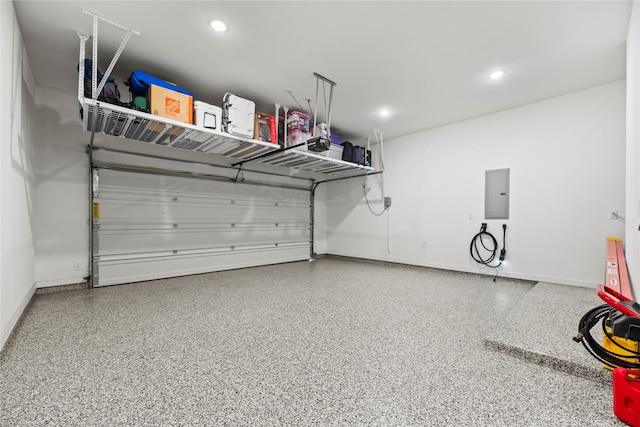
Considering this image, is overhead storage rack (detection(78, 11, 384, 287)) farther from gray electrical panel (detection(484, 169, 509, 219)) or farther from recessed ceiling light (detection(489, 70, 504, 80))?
recessed ceiling light (detection(489, 70, 504, 80))

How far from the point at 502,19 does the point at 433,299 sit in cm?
310

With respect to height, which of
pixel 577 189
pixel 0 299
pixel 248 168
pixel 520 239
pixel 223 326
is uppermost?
pixel 248 168

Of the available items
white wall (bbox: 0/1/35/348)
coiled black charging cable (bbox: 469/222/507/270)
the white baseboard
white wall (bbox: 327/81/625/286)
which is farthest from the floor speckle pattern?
white wall (bbox: 0/1/35/348)

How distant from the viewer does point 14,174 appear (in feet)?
7.97

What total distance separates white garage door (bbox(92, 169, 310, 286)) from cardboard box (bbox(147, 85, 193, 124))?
194cm

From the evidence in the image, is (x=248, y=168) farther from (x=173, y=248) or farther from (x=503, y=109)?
(x=503, y=109)

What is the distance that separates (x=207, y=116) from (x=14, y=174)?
1896 millimetres

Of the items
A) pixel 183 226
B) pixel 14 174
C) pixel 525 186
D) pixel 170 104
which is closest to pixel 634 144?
pixel 525 186

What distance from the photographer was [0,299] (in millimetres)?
2020

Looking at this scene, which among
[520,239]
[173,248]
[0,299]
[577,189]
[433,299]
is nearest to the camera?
[0,299]

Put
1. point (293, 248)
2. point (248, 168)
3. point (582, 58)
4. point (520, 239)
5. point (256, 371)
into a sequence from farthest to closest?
point (293, 248)
point (248, 168)
point (520, 239)
point (582, 58)
point (256, 371)

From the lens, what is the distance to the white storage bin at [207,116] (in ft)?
10.8

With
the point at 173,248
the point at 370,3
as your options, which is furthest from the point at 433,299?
the point at 173,248

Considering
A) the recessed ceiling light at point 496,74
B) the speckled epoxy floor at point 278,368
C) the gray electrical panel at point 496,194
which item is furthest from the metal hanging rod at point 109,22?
the gray electrical panel at point 496,194
